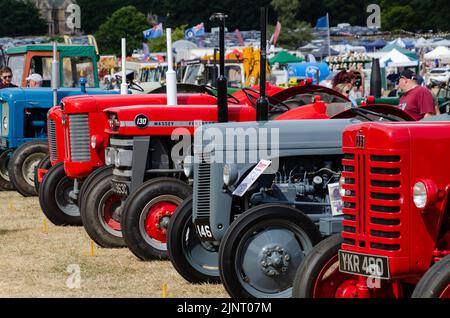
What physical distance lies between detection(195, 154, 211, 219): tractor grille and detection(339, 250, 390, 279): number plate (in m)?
1.78

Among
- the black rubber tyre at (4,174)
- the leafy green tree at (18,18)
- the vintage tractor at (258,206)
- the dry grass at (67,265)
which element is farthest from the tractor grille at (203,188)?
the leafy green tree at (18,18)

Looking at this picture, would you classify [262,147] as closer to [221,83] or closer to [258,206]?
[258,206]

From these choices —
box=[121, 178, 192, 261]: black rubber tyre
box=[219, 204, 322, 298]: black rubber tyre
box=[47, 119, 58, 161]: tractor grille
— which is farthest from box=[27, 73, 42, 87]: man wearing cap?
box=[219, 204, 322, 298]: black rubber tyre

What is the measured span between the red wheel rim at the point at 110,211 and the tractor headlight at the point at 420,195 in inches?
173

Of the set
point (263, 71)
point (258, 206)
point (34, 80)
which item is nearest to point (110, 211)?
point (263, 71)

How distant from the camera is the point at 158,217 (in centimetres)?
806

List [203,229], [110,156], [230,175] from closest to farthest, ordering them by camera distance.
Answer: [230,175] < [203,229] < [110,156]

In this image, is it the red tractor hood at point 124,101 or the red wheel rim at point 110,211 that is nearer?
the red wheel rim at point 110,211

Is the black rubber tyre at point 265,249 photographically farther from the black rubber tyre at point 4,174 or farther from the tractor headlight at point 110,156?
the black rubber tyre at point 4,174

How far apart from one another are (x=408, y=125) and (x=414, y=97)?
472 cm

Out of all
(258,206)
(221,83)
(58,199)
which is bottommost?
(58,199)

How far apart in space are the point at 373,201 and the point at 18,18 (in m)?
101

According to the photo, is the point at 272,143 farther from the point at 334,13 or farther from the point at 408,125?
the point at 334,13

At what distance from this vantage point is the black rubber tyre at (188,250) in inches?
281
